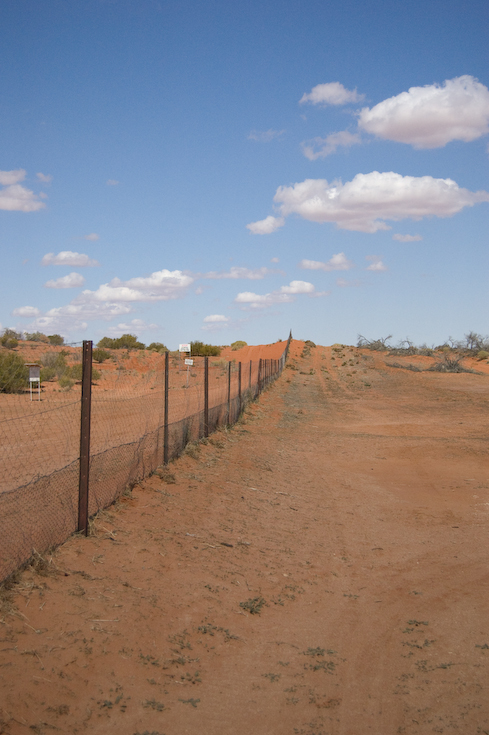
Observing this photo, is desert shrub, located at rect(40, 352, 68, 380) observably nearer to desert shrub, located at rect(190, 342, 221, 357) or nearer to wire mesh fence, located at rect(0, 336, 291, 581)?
wire mesh fence, located at rect(0, 336, 291, 581)

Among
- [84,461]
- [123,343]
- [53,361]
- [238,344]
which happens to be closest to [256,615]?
[84,461]

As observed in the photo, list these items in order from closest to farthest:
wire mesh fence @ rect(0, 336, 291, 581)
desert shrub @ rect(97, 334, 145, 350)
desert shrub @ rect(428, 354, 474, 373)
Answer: wire mesh fence @ rect(0, 336, 291, 581) < desert shrub @ rect(428, 354, 474, 373) < desert shrub @ rect(97, 334, 145, 350)

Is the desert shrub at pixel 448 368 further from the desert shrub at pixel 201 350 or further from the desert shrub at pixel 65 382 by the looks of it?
the desert shrub at pixel 65 382

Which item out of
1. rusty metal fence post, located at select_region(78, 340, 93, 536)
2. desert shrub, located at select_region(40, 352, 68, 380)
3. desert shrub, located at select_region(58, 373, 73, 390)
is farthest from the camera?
desert shrub, located at select_region(58, 373, 73, 390)

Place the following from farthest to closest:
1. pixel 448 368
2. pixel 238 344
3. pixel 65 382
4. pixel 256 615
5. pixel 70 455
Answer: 1. pixel 238 344
2. pixel 448 368
3. pixel 65 382
4. pixel 70 455
5. pixel 256 615

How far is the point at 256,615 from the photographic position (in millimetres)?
5855

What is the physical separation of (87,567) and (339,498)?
5991mm

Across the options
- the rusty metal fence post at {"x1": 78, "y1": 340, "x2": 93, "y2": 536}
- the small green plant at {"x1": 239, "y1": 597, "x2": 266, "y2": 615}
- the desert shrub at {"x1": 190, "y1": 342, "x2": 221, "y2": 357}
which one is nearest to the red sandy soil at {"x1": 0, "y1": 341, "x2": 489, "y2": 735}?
the small green plant at {"x1": 239, "y1": 597, "x2": 266, "y2": 615}

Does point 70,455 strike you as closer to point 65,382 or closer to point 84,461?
point 84,461

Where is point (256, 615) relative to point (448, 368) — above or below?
below

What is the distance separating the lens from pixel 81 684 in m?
4.29

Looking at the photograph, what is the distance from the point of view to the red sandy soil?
13.8 ft

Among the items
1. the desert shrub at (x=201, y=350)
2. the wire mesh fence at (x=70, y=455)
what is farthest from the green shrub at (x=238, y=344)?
the wire mesh fence at (x=70, y=455)

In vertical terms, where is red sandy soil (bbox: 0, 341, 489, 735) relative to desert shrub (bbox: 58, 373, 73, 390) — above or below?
below
